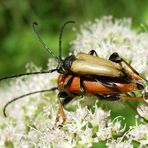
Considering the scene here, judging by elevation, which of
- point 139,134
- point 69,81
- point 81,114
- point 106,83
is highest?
point 69,81

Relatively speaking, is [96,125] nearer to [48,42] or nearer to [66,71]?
[66,71]

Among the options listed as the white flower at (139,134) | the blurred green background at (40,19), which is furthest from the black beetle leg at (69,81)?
the blurred green background at (40,19)

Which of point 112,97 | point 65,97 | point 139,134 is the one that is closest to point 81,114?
point 65,97

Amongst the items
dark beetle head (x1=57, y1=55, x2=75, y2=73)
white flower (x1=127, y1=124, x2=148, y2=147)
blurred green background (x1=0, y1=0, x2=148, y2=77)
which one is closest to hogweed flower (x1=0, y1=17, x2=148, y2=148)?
white flower (x1=127, y1=124, x2=148, y2=147)

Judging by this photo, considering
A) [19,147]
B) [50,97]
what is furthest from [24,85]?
[19,147]

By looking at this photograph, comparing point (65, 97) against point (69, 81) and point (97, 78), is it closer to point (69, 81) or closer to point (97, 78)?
point (69, 81)

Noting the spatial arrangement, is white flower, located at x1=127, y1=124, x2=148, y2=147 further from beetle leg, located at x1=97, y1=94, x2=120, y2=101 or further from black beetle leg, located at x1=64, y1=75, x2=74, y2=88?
black beetle leg, located at x1=64, y1=75, x2=74, y2=88
